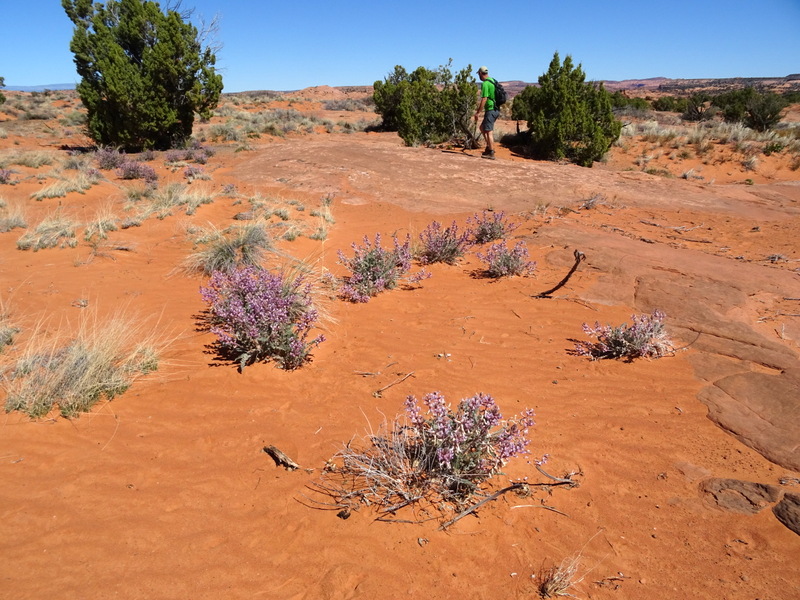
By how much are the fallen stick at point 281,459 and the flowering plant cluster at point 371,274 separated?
2.71 m

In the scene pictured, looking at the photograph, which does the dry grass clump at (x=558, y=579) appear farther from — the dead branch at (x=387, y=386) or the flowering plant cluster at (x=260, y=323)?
the flowering plant cluster at (x=260, y=323)

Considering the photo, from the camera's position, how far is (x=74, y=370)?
346 centimetres

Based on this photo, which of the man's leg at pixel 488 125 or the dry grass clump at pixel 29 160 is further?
the dry grass clump at pixel 29 160

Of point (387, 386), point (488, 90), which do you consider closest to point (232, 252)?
point (387, 386)

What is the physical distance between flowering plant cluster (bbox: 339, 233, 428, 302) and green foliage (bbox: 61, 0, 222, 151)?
11878mm

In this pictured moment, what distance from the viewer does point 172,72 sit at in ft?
46.6

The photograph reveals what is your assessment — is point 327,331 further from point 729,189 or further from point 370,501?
point 729,189

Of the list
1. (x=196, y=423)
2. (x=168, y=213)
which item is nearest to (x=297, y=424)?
(x=196, y=423)

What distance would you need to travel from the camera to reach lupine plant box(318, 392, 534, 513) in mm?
2633

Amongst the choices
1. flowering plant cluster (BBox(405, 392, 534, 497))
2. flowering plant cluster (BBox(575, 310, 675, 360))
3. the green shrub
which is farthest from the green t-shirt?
the green shrub

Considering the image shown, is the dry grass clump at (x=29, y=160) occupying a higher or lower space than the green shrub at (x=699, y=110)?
lower

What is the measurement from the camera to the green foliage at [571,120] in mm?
13516

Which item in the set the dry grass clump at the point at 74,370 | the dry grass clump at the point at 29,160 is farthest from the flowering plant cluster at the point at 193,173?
the dry grass clump at the point at 74,370

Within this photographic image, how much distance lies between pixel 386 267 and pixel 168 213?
4.82 metres
